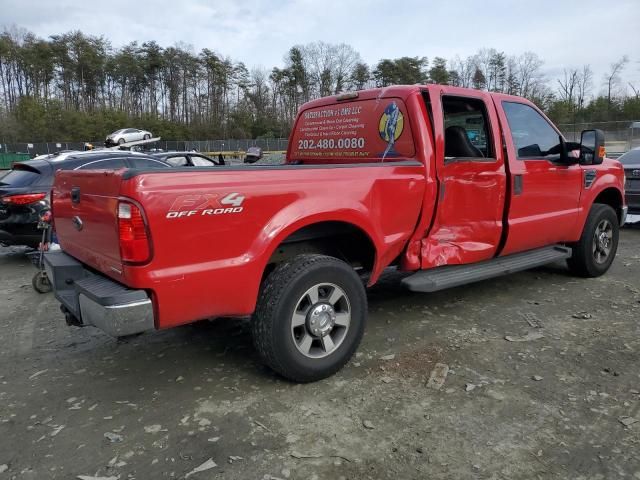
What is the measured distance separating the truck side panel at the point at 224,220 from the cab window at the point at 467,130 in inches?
52.8

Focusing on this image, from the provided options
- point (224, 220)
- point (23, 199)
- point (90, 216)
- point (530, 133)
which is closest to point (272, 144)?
point (23, 199)

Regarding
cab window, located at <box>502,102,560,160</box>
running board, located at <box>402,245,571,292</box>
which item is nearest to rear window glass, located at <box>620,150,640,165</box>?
running board, located at <box>402,245,571,292</box>

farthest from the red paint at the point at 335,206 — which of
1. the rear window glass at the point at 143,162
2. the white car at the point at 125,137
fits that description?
the white car at the point at 125,137

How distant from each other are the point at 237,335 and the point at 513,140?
10.0 ft

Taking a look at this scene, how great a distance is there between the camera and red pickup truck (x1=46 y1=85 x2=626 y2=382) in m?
2.71

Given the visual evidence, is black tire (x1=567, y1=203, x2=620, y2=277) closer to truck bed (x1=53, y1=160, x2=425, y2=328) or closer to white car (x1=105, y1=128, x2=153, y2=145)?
truck bed (x1=53, y1=160, x2=425, y2=328)

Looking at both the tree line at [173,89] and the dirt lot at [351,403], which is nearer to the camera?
the dirt lot at [351,403]

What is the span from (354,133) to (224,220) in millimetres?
2072

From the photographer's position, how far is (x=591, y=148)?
519cm

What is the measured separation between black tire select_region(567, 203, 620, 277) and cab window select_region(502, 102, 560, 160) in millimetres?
1083

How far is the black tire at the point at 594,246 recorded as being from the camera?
5613mm

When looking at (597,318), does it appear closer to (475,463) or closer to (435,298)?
(435,298)

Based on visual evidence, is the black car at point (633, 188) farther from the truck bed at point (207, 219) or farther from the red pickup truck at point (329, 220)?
the truck bed at point (207, 219)

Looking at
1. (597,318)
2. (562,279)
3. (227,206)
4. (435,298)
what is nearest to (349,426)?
(227,206)
